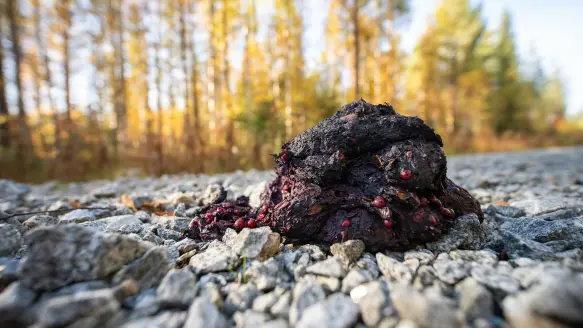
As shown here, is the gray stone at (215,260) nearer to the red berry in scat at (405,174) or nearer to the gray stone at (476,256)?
the red berry in scat at (405,174)

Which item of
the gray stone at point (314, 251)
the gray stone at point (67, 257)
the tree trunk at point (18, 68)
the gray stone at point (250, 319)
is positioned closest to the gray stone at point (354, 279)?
the gray stone at point (314, 251)

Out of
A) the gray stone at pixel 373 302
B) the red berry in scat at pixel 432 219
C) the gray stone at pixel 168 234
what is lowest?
the gray stone at pixel 373 302

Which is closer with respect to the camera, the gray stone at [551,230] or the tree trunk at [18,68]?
the gray stone at [551,230]

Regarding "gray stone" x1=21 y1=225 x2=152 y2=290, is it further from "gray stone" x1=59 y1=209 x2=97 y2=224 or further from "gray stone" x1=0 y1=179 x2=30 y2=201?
"gray stone" x1=0 y1=179 x2=30 y2=201

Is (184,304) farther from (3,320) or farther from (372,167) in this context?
(372,167)

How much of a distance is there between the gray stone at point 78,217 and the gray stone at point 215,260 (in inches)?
54.4

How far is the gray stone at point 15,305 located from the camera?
1.12 m

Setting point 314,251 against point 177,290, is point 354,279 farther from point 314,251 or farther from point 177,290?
point 177,290

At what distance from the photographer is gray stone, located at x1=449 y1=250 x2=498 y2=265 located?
159 cm

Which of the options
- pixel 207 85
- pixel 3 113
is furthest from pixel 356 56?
pixel 3 113

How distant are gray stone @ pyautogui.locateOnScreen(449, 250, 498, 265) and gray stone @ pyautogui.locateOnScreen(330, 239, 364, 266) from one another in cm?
54

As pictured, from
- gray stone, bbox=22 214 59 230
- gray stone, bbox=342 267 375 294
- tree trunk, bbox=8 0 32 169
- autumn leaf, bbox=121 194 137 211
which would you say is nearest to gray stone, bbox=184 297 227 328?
gray stone, bbox=342 267 375 294

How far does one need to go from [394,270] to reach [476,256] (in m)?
0.56

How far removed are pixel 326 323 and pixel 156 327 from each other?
679 mm
